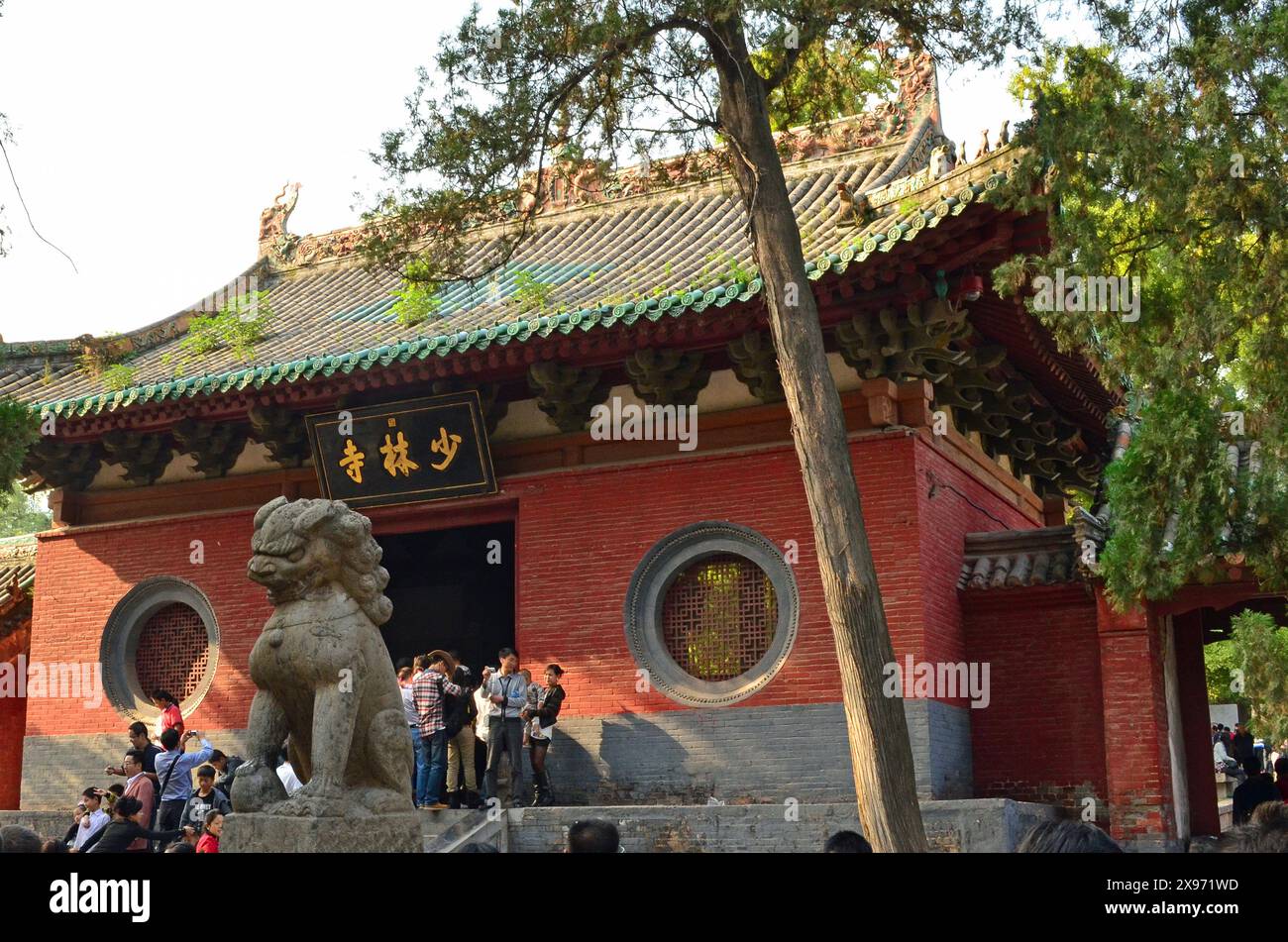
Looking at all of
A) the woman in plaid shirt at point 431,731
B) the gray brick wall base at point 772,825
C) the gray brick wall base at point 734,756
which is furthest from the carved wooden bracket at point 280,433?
the gray brick wall base at point 772,825

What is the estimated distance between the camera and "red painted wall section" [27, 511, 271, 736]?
12.6m

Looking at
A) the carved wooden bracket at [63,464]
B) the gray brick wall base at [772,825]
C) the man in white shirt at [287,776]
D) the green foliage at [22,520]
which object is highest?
the green foliage at [22,520]

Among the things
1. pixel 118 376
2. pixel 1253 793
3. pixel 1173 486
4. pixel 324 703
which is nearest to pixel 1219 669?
pixel 1253 793

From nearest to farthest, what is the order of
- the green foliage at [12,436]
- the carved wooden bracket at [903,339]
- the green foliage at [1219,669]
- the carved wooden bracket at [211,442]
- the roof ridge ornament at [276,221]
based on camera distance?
the green foliage at [12,436] < the carved wooden bracket at [903,339] < the carved wooden bracket at [211,442] < the roof ridge ornament at [276,221] < the green foliage at [1219,669]

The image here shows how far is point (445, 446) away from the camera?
11.8m

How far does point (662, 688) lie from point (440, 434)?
114 inches

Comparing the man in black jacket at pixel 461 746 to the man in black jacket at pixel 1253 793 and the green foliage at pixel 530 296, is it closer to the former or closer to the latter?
the green foliage at pixel 530 296

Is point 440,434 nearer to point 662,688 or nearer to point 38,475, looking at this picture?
point 662,688

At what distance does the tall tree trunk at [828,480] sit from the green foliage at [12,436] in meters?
3.89

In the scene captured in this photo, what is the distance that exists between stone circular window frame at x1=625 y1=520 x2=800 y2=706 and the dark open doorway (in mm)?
3639

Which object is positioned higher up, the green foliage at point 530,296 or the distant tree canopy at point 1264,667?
the green foliage at point 530,296

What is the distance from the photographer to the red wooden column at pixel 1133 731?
979 cm

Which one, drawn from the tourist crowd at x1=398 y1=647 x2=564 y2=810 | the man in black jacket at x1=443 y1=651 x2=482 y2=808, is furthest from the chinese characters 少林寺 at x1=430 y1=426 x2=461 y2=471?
the man in black jacket at x1=443 y1=651 x2=482 y2=808

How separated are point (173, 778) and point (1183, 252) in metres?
7.61
